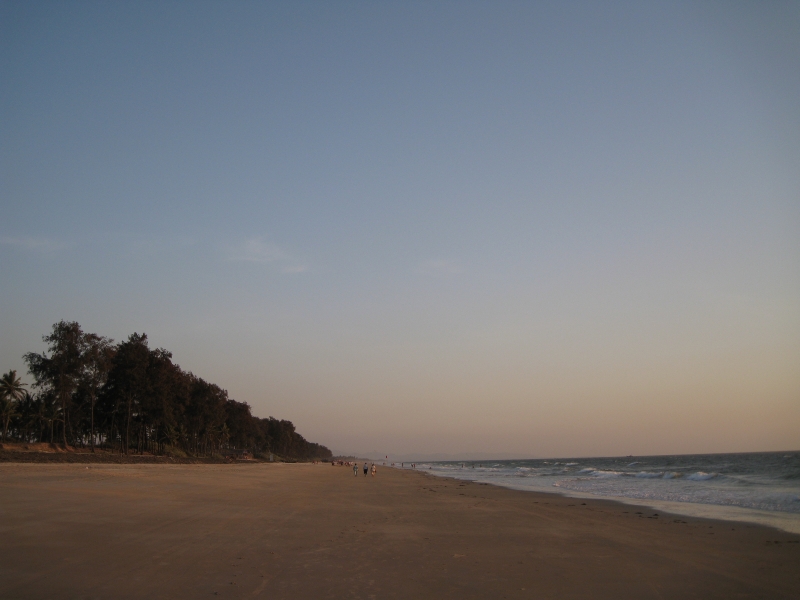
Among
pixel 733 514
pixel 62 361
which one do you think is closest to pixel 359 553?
pixel 733 514

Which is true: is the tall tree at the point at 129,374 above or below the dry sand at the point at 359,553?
above

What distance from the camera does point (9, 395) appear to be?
223 ft

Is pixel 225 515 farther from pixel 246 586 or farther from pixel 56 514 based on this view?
pixel 246 586

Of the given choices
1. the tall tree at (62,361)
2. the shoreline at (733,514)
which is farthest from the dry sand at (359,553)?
the tall tree at (62,361)

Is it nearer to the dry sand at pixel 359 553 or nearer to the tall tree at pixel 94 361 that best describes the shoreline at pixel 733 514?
the dry sand at pixel 359 553

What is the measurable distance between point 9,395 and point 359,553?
2964 inches

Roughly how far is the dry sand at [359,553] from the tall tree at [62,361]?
48.4m

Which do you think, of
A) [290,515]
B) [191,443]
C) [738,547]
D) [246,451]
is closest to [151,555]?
[290,515]

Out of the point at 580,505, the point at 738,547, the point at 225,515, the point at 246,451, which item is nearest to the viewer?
the point at 738,547

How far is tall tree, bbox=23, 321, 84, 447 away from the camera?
193 feet

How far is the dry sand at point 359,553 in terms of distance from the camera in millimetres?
7758

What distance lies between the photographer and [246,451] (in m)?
140

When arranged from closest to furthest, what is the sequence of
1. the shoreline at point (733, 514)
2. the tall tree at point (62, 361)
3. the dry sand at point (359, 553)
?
the dry sand at point (359, 553)
the shoreline at point (733, 514)
the tall tree at point (62, 361)

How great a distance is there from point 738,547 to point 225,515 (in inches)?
491
